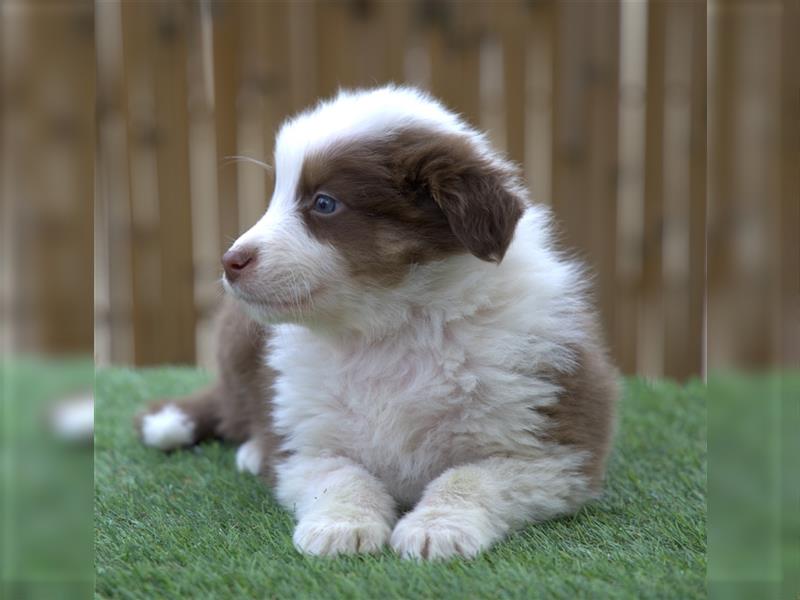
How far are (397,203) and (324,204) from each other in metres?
0.23

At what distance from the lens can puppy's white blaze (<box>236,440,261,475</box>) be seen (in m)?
3.40

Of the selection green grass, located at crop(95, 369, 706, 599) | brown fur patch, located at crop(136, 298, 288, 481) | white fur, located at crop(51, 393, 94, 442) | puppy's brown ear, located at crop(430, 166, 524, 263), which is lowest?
green grass, located at crop(95, 369, 706, 599)

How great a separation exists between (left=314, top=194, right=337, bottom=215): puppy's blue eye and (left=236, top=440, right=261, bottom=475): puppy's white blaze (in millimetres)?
1037

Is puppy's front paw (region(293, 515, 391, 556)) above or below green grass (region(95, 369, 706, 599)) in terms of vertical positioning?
above

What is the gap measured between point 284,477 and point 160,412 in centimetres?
127

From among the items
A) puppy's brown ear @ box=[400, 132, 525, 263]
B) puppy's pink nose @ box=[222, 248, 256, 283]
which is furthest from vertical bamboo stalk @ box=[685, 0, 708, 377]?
puppy's pink nose @ box=[222, 248, 256, 283]

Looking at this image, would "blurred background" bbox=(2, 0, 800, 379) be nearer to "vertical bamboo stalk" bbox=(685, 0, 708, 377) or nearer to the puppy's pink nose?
"vertical bamboo stalk" bbox=(685, 0, 708, 377)

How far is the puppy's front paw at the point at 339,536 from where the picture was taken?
239cm

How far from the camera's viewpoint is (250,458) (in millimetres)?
3465

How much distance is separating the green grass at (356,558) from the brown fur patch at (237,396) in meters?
0.16

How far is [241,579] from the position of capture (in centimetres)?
222

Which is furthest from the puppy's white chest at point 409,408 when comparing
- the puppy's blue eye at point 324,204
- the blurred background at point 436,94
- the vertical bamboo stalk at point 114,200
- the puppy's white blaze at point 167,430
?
the vertical bamboo stalk at point 114,200

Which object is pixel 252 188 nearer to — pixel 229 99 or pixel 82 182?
pixel 229 99

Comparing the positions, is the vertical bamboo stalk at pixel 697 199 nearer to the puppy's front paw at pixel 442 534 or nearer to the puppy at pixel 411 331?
the puppy at pixel 411 331
